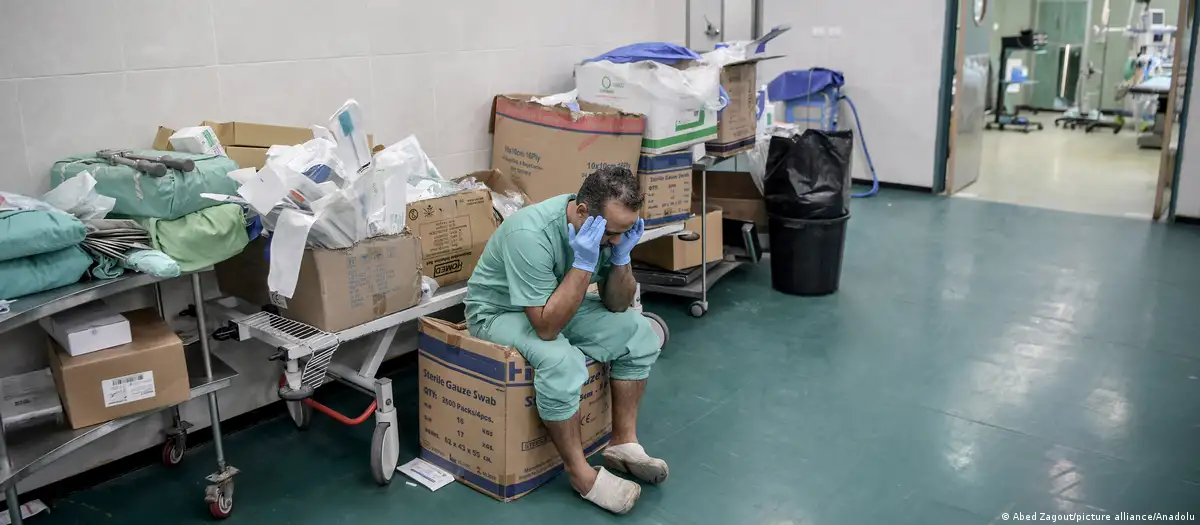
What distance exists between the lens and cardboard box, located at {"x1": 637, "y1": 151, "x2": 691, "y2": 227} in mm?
3781

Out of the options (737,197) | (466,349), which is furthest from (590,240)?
(737,197)

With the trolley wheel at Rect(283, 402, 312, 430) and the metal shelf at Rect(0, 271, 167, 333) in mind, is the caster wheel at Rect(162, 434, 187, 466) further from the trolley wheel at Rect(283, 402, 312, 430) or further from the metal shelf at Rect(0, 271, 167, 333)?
the metal shelf at Rect(0, 271, 167, 333)

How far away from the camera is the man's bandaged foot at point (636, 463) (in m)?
2.79

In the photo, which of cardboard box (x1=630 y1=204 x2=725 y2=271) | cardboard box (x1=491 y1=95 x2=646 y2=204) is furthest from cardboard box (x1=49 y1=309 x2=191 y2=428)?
cardboard box (x1=630 y1=204 x2=725 y2=271)

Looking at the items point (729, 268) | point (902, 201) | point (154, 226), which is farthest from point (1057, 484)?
point (902, 201)

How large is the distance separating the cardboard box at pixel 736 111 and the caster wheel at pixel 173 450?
2.57 metres

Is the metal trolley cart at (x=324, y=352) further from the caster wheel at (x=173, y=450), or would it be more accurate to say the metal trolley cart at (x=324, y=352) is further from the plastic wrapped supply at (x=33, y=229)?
the plastic wrapped supply at (x=33, y=229)

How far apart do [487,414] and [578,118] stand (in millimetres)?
1418

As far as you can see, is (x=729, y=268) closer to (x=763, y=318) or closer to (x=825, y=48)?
(x=763, y=318)

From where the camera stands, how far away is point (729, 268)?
187 inches

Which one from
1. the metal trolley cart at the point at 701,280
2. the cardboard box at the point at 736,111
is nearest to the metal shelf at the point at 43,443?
the metal trolley cart at the point at 701,280

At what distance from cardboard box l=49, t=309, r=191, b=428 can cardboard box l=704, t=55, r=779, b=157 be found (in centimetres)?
259

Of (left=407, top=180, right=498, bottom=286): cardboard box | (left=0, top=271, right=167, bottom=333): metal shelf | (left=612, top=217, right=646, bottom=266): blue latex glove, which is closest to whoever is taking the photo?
(left=0, top=271, right=167, bottom=333): metal shelf

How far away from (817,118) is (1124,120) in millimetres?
5593
